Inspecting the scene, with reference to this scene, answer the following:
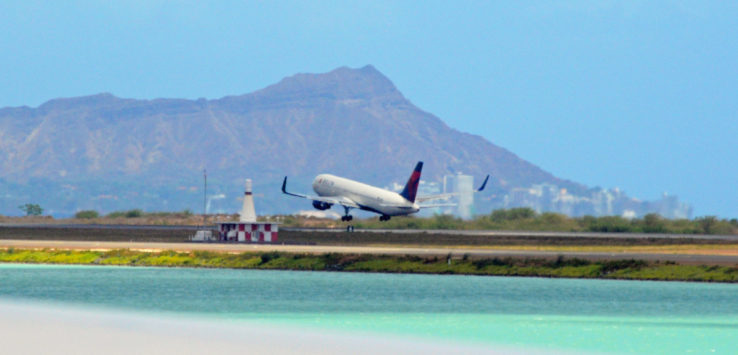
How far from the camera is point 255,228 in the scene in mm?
97562

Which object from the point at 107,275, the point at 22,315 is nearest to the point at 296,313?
the point at 107,275

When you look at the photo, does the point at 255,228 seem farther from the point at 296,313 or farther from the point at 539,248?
the point at 296,313

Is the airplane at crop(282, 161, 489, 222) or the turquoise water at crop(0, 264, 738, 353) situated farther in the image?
the airplane at crop(282, 161, 489, 222)

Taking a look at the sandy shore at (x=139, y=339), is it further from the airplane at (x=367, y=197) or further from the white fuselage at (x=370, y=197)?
the white fuselage at (x=370, y=197)

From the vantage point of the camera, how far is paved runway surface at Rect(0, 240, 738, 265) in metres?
75.4

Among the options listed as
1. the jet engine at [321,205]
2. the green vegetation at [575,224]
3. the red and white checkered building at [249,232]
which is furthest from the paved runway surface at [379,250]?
the green vegetation at [575,224]

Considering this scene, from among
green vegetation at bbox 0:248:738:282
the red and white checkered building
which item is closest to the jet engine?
the red and white checkered building

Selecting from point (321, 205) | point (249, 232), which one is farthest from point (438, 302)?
point (321, 205)

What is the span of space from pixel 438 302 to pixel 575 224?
7571 cm

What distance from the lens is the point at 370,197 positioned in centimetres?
11631

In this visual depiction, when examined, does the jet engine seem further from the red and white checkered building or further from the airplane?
the red and white checkered building

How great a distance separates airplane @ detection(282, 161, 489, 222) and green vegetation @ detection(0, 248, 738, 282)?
108ft

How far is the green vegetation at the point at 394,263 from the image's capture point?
68.8m

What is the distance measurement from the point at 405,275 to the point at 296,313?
23.2 metres
